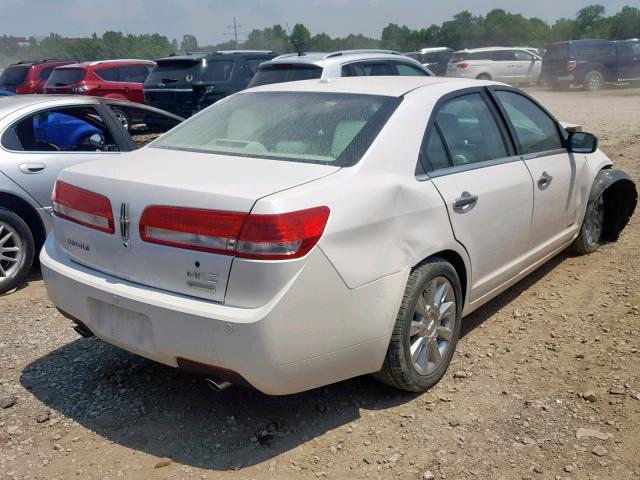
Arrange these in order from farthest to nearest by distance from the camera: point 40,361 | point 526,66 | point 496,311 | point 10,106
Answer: point 526,66, point 10,106, point 496,311, point 40,361

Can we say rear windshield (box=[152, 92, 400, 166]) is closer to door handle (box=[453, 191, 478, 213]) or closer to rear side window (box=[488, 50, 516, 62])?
door handle (box=[453, 191, 478, 213])

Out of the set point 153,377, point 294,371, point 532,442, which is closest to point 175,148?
point 153,377

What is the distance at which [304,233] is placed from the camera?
280 centimetres

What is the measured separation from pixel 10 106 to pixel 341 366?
4.00 metres

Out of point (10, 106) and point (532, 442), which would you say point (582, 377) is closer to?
point (532, 442)

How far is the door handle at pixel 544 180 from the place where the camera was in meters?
4.42

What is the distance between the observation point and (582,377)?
3723 millimetres

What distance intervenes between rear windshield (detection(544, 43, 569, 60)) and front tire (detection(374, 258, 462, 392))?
23528 millimetres

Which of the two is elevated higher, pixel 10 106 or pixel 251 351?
pixel 10 106

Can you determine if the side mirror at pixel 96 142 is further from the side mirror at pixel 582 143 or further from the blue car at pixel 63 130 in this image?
the side mirror at pixel 582 143

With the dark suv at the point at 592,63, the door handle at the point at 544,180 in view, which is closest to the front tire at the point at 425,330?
the door handle at the point at 544,180

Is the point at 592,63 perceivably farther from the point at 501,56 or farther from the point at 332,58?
the point at 332,58

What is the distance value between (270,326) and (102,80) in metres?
14.3

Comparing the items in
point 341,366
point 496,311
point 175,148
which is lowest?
point 496,311
